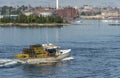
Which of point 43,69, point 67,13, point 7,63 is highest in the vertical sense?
point 7,63

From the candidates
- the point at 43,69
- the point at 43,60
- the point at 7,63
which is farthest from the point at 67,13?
the point at 43,69

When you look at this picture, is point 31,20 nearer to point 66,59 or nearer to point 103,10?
point 66,59

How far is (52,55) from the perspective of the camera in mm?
19594

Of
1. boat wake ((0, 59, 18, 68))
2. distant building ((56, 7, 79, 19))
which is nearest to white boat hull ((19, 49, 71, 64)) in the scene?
boat wake ((0, 59, 18, 68))

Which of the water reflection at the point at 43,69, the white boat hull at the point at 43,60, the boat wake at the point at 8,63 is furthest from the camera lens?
the white boat hull at the point at 43,60

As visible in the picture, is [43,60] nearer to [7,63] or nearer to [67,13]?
[7,63]

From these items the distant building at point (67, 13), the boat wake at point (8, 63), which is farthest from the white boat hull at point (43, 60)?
the distant building at point (67, 13)

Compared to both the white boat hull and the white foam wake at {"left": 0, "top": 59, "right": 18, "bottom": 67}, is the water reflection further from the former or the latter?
the white foam wake at {"left": 0, "top": 59, "right": 18, "bottom": 67}

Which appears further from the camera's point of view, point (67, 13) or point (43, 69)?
point (67, 13)

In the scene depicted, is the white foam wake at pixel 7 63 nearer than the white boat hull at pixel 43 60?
Yes

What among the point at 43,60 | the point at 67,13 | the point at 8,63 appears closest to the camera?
the point at 8,63

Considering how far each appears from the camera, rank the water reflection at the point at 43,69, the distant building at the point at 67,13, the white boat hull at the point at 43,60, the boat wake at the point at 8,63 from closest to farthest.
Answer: the water reflection at the point at 43,69, the boat wake at the point at 8,63, the white boat hull at the point at 43,60, the distant building at the point at 67,13

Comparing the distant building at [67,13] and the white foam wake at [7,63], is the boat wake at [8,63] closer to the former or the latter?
the white foam wake at [7,63]

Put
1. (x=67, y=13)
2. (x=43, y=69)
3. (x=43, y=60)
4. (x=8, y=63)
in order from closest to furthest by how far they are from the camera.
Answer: (x=43, y=69)
(x=8, y=63)
(x=43, y=60)
(x=67, y=13)
